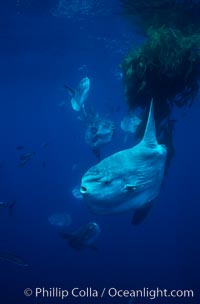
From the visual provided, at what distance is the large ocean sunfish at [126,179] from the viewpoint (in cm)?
505

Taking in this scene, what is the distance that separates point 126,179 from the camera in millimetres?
5516

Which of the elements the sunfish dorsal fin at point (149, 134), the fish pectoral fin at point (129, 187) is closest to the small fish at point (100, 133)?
the sunfish dorsal fin at point (149, 134)

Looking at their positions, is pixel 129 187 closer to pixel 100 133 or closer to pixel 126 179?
pixel 126 179

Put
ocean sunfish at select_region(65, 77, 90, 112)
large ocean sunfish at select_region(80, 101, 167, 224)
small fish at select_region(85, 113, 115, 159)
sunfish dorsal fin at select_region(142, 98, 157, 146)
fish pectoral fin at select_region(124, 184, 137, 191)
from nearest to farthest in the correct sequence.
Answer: large ocean sunfish at select_region(80, 101, 167, 224)
fish pectoral fin at select_region(124, 184, 137, 191)
sunfish dorsal fin at select_region(142, 98, 157, 146)
small fish at select_region(85, 113, 115, 159)
ocean sunfish at select_region(65, 77, 90, 112)

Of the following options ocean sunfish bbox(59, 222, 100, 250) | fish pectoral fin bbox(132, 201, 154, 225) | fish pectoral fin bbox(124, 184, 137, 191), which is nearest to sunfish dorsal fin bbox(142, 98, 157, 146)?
fish pectoral fin bbox(124, 184, 137, 191)

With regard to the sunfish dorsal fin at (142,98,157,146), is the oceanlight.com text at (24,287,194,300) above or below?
below

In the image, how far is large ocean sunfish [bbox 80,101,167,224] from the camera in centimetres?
505

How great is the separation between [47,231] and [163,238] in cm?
974

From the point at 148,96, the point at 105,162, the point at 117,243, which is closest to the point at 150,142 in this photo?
the point at 105,162

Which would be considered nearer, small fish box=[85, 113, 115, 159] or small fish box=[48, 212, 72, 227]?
small fish box=[85, 113, 115, 159]

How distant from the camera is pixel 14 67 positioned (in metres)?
27.7

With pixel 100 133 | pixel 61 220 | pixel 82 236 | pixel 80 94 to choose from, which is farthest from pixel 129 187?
pixel 61 220

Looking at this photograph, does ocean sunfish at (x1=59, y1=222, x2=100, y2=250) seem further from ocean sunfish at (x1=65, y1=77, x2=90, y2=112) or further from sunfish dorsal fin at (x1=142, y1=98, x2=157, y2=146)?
ocean sunfish at (x1=65, y1=77, x2=90, y2=112)

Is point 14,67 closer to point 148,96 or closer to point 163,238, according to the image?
point 163,238
